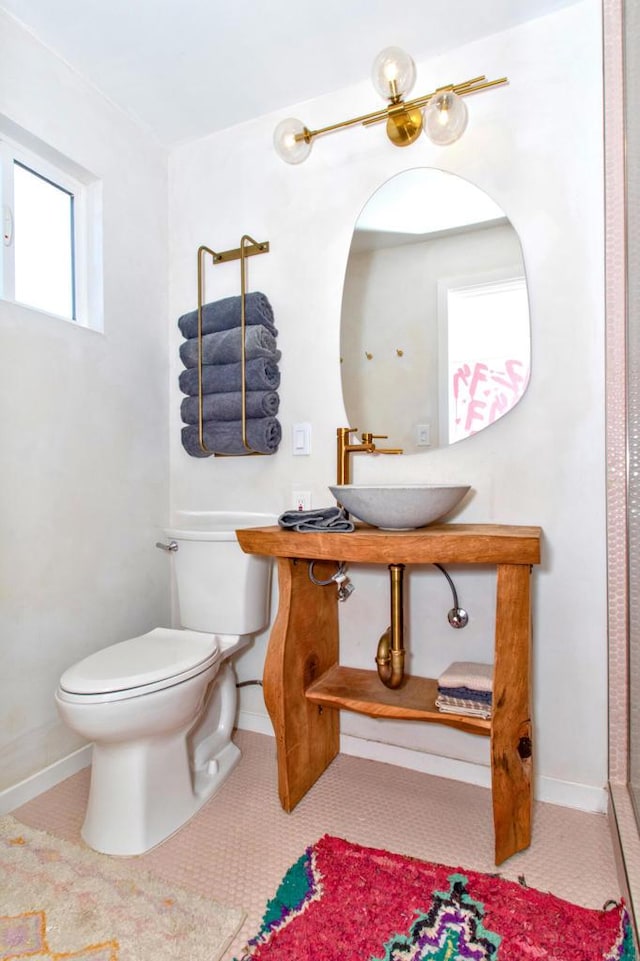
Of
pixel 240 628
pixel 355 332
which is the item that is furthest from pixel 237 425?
pixel 240 628

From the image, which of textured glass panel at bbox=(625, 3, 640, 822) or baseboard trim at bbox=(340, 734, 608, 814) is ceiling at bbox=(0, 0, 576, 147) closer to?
textured glass panel at bbox=(625, 3, 640, 822)

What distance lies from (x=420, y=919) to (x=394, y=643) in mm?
613

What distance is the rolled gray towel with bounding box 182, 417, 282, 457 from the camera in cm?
184

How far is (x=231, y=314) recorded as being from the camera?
6.21 ft

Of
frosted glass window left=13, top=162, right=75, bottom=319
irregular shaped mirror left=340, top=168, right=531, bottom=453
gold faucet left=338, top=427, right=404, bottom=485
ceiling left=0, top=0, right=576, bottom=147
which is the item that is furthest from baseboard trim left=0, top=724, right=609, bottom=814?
ceiling left=0, top=0, right=576, bottom=147

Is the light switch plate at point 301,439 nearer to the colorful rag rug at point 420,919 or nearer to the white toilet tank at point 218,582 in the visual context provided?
the white toilet tank at point 218,582

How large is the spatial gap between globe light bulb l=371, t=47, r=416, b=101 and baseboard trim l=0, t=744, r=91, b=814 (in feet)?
7.22

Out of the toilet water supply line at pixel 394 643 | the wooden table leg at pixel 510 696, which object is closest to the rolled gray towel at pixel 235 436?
the toilet water supply line at pixel 394 643

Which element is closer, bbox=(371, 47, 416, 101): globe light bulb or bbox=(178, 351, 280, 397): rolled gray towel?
bbox=(371, 47, 416, 101): globe light bulb

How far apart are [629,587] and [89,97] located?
2.30m

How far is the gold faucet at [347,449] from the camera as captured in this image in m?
Answer: 1.70

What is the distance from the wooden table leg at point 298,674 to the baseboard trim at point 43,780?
71 centimetres

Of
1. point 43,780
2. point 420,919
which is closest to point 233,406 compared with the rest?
point 43,780

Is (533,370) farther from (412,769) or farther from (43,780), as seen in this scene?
(43,780)
